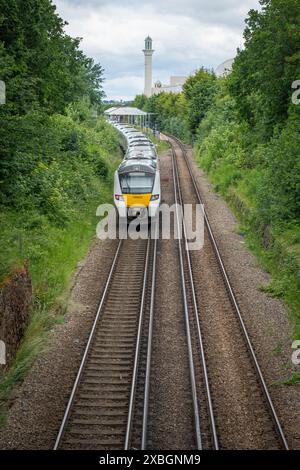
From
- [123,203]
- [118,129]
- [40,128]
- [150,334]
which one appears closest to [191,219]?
[123,203]

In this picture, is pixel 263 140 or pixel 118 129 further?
pixel 118 129

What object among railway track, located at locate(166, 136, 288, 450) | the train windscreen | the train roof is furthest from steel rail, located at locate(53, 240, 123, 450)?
the train roof

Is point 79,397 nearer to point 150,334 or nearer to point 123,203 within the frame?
point 150,334

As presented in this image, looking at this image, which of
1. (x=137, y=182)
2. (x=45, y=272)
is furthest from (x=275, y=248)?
(x=45, y=272)

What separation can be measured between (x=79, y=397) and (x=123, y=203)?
12.3 m

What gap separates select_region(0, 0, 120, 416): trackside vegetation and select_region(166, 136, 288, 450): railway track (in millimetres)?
3633

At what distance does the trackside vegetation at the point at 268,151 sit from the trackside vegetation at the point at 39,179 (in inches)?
253

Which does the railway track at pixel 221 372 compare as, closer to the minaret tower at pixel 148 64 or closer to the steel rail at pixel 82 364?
the steel rail at pixel 82 364

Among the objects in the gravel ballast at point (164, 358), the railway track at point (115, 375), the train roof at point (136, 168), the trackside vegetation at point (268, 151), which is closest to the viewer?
the railway track at point (115, 375)

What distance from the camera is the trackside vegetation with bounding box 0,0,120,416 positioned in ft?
47.2

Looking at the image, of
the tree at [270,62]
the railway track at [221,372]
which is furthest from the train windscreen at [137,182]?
the tree at [270,62]

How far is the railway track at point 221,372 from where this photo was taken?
9.62 meters

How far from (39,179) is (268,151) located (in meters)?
10.1

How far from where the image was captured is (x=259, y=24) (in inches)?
1059
